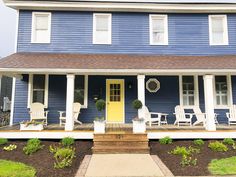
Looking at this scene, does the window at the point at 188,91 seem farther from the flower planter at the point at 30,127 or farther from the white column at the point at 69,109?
the flower planter at the point at 30,127

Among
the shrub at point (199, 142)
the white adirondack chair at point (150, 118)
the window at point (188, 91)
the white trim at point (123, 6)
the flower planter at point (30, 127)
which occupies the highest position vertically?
the white trim at point (123, 6)

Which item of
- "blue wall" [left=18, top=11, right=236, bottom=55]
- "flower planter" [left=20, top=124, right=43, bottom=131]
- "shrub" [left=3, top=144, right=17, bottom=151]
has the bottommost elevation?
"shrub" [left=3, top=144, right=17, bottom=151]

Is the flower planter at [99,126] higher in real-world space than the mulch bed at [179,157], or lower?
higher

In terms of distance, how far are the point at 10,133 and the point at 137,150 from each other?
4.51 metres

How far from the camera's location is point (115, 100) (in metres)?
Result: 10.4

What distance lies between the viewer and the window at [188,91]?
10.3 m

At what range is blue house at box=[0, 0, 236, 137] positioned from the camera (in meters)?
10.1

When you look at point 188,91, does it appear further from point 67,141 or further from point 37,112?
point 37,112

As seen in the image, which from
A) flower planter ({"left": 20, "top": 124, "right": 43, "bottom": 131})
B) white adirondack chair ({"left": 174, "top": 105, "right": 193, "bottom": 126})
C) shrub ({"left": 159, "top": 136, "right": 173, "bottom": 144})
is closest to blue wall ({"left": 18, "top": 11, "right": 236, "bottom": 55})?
white adirondack chair ({"left": 174, "top": 105, "right": 193, "bottom": 126})

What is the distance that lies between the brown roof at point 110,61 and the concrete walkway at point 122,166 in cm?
341

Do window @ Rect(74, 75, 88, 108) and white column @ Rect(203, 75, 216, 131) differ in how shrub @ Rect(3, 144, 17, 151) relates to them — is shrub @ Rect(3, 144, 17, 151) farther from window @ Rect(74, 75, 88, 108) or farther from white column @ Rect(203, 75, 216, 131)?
white column @ Rect(203, 75, 216, 131)

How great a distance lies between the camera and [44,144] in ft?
24.5

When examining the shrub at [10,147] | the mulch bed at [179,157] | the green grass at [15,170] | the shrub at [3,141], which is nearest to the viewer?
the green grass at [15,170]

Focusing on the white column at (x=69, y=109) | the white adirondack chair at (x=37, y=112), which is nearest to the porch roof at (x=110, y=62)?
the white column at (x=69, y=109)
